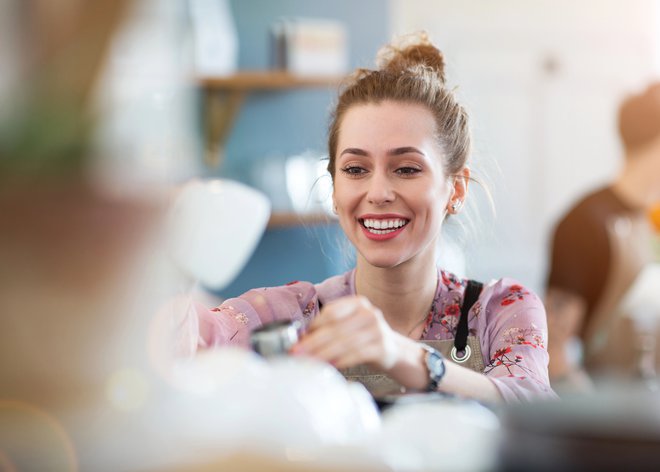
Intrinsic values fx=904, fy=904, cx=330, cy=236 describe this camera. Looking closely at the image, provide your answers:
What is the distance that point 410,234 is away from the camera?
1.31 metres

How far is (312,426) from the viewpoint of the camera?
36 cm

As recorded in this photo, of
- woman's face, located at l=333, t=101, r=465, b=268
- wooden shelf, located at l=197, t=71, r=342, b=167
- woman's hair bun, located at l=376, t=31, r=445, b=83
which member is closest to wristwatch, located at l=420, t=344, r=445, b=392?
woman's face, located at l=333, t=101, r=465, b=268

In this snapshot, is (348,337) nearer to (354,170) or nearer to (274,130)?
(354,170)

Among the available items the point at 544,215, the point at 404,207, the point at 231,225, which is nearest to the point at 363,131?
the point at 404,207

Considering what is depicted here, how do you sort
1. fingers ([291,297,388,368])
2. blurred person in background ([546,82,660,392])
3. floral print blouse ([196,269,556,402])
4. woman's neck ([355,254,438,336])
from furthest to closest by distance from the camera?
blurred person in background ([546,82,660,392]) < woman's neck ([355,254,438,336]) < floral print blouse ([196,269,556,402]) < fingers ([291,297,388,368])

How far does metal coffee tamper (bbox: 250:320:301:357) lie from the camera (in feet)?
1.60

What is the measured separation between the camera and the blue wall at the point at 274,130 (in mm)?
3174

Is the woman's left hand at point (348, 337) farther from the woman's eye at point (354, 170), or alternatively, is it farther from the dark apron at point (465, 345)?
the woman's eye at point (354, 170)

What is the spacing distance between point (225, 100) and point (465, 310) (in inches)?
76.6

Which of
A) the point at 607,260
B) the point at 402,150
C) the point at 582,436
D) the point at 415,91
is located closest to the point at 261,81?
the point at 607,260

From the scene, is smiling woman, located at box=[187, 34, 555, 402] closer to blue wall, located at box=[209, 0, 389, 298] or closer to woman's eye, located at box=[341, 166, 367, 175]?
woman's eye, located at box=[341, 166, 367, 175]

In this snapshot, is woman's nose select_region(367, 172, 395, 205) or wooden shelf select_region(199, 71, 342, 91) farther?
wooden shelf select_region(199, 71, 342, 91)

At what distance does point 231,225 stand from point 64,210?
51 cm

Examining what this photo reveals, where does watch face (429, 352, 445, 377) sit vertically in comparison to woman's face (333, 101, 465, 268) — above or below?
below
